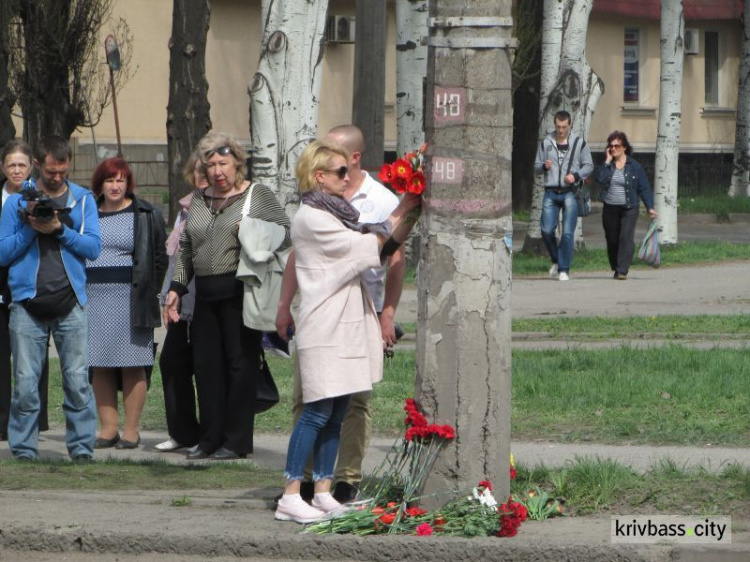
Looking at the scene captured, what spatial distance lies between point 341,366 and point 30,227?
8.33 ft

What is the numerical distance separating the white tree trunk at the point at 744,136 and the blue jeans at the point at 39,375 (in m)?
27.5

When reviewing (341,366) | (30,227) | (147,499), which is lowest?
(147,499)

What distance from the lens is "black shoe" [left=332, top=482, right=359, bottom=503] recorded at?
6883mm

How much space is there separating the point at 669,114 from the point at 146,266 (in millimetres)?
14505

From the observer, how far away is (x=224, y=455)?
845cm

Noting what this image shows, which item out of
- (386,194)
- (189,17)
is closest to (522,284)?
(189,17)

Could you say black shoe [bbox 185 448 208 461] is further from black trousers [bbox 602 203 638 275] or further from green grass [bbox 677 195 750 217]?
green grass [bbox 677 195 750 217]

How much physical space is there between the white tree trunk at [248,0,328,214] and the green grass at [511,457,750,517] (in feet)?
25.5

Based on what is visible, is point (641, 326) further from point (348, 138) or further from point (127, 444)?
point (348, 138)

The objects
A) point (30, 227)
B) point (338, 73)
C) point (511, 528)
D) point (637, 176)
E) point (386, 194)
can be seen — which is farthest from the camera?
point (338, 73)

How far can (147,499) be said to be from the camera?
23.3ft

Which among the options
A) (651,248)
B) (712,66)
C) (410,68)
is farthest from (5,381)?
(712,66)

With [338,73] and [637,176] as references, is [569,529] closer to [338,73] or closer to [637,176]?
[637,176]

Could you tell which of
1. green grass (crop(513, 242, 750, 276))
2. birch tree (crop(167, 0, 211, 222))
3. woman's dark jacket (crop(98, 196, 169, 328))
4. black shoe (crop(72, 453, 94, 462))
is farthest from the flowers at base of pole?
birch tree (crop(167, 0, 211, 222))
